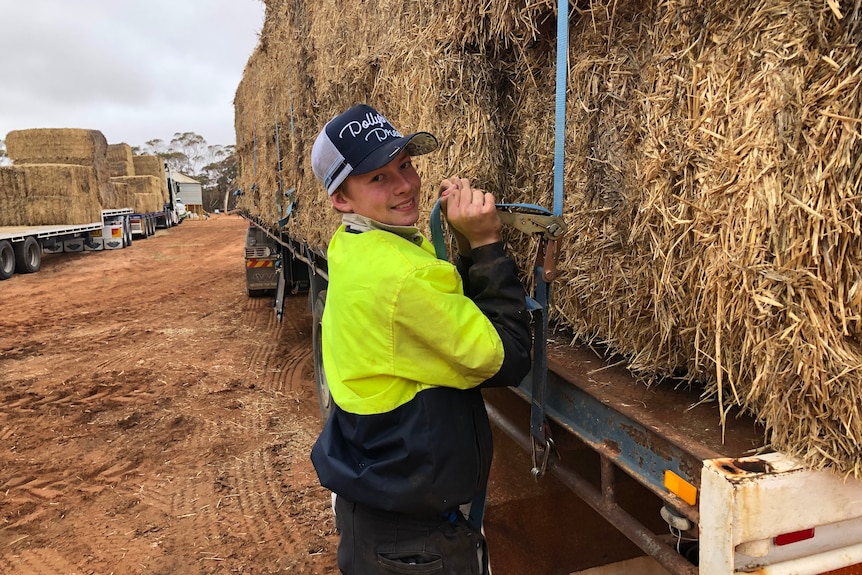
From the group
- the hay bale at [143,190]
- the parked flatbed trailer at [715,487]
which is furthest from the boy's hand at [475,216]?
the hay bale at [143,190]

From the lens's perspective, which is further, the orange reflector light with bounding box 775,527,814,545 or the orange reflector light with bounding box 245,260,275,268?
the orange reflector light with bounding box 245,260,275,268

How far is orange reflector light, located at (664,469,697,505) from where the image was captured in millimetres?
1406

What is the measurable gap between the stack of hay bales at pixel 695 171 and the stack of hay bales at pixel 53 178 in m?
18.8

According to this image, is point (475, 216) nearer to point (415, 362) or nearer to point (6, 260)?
point (415, 362)

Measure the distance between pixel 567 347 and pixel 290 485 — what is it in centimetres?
287

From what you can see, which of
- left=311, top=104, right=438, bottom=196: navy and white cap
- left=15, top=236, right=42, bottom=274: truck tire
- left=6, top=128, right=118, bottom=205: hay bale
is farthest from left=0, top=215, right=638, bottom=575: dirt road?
left=6, top=128, right=118, bottom=205: hay bale

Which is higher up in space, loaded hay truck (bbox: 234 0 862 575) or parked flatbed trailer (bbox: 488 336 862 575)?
loaded hay truck (bbox: 234 0 862 575)

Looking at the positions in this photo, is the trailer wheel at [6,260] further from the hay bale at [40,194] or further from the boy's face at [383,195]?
the boy's face at [383,195]

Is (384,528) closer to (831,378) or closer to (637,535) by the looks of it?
(637,535)

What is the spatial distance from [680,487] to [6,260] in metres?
17.2

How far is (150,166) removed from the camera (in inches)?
1310

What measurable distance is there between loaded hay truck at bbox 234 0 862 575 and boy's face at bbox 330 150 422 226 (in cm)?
36

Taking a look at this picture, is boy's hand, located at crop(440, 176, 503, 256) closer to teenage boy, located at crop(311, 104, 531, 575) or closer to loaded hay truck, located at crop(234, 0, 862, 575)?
teenage boy, located at crop(311, 104, 531, 575)

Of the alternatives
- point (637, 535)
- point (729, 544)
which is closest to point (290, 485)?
point (637, 535)
